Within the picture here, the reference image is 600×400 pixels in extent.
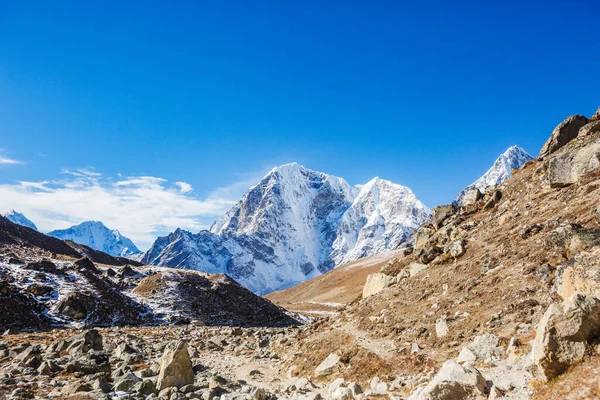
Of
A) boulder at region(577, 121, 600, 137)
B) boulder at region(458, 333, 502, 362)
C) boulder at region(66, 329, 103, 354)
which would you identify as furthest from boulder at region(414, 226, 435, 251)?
boulder at region(66, 329, 103, 354)

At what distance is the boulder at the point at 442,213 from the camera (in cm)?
3993

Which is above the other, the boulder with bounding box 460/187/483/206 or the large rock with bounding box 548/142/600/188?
the boulder with bounding box 460/187/483/206

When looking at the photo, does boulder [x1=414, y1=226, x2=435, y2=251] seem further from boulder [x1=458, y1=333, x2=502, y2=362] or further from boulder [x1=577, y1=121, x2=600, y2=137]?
boulder [x1=458, y1=333, x2=502, y2=362]

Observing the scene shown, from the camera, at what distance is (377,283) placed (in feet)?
115

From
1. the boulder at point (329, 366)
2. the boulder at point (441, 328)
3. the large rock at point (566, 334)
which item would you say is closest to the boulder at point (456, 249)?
the boulder at point (441, 328)

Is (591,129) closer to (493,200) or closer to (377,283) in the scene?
(493,200)

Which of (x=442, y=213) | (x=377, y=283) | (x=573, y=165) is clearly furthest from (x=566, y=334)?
(x=442, y=213)

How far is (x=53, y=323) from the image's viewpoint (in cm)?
5384

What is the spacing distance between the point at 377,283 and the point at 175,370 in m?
20.7

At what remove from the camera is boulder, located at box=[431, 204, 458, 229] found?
1572 inches

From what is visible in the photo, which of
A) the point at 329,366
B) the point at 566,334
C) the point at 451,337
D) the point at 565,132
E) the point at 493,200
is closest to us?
the point at 566,334

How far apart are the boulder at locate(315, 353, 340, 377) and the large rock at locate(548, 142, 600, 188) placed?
66.3 feet

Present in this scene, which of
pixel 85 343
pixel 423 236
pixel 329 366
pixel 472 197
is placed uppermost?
pixel 472 197

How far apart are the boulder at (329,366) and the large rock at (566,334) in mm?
11630
